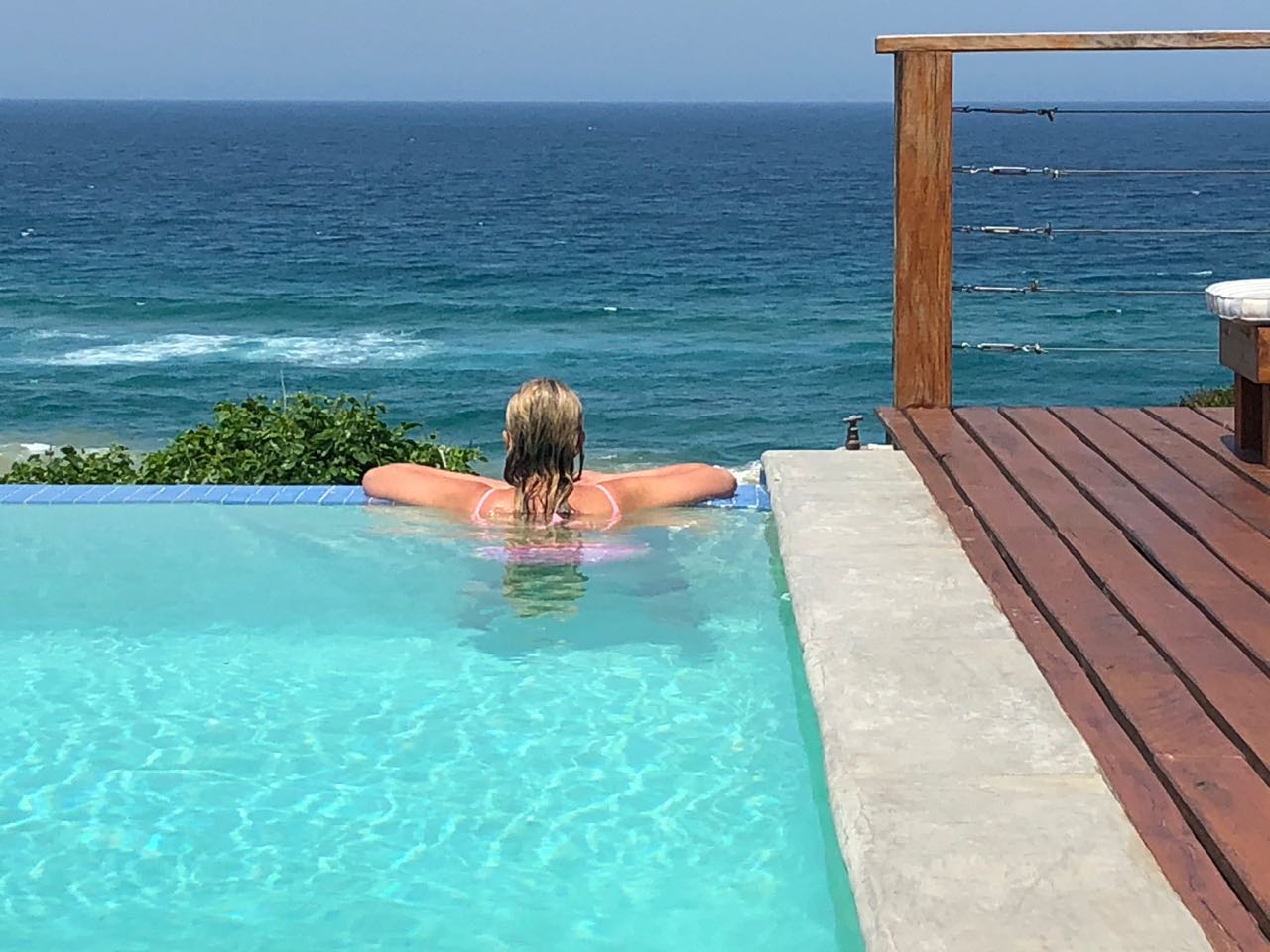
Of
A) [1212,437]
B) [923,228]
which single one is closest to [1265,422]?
[1212,437]

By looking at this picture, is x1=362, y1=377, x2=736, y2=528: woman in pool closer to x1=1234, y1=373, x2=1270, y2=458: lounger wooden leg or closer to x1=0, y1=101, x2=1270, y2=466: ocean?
x1=1234, y1=373, x2=1270, y2=458: lounger wooden leg

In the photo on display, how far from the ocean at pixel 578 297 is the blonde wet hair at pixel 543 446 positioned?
2.29m

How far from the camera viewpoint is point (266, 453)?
6.69 meters

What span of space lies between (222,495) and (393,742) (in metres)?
2.06

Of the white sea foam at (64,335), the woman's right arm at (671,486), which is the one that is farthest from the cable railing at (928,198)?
the white sea foam at (64,335)

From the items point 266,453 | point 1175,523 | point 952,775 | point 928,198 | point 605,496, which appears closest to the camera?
point 952,775

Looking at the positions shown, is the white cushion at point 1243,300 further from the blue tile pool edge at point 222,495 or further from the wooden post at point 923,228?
the blue tile pool edge at point 222,495

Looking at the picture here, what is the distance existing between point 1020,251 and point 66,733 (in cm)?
4019

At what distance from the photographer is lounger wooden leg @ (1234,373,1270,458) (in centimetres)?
512

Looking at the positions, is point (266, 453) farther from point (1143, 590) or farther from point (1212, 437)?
point (1143, 590)

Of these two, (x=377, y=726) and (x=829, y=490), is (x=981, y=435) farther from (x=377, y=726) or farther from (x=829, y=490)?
(x=377, y=726)


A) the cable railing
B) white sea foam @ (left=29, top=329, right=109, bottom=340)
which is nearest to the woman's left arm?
the cable railing

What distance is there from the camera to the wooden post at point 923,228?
19.6 feet

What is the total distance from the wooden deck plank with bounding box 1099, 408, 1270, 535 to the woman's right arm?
4.51 ft
